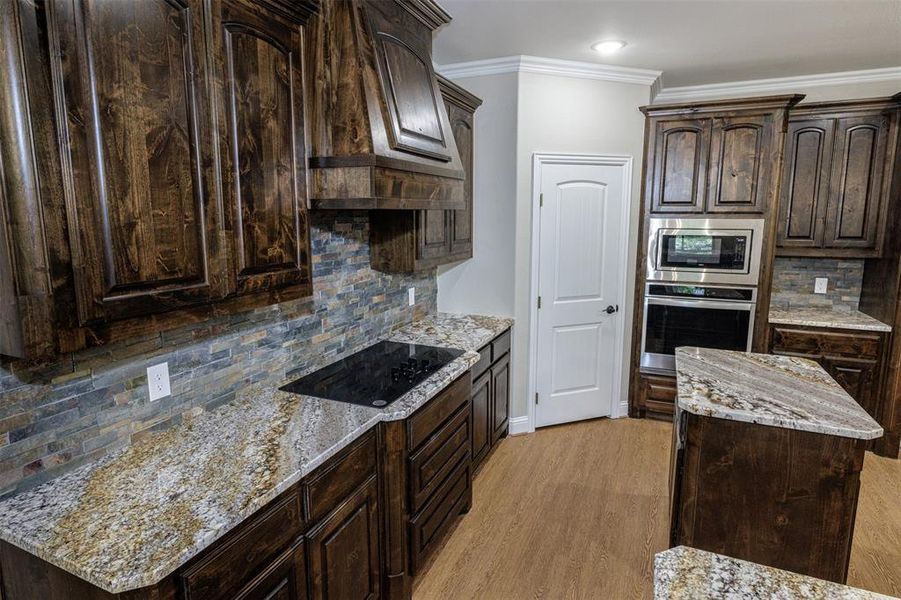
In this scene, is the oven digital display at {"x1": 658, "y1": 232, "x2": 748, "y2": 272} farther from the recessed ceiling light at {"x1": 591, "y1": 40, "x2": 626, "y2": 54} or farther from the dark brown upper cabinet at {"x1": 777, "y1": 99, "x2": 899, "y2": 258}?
the recessed ceiling light at {"x1": 591, "y1": 40, "x2": 626, "y2": 54}

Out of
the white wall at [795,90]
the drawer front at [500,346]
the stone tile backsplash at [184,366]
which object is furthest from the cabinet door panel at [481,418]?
the white wall at [795,90]

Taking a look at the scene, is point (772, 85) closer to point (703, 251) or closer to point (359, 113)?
point (703, 251)

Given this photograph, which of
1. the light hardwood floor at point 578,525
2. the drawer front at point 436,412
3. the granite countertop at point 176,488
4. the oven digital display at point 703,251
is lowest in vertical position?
the light hardwood floor at point 578,525

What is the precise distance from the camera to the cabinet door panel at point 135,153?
110cm

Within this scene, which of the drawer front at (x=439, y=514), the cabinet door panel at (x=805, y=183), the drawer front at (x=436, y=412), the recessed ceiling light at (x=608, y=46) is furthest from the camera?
the cabinet door panel at (x=805, y=183)

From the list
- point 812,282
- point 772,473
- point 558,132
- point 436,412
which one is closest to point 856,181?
point 812,282

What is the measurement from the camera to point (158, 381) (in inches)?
64.3

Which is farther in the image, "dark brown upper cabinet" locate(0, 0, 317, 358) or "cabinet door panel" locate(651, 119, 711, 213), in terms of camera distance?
"cabinet door panel" locate(651, 119, 711, 213)

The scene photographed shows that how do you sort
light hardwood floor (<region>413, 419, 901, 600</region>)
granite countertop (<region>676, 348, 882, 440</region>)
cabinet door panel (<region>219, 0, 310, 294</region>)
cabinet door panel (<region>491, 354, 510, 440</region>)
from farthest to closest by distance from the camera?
1. cabinet door panel (<region>491, 354, 510, 440</region>)
2. light hardwood floor (<region>413, 419, 901, 600</region>)
3. granite countertop (<region>676, 348, 882, 440</region>)
4. cabinet door panel (<region>219, 0, 310, 294</region>)

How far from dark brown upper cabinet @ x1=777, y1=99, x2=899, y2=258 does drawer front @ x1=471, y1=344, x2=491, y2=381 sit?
95.1 inches

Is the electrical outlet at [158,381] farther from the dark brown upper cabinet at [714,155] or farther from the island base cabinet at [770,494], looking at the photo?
the dark brown upper cabinet at [714,155]

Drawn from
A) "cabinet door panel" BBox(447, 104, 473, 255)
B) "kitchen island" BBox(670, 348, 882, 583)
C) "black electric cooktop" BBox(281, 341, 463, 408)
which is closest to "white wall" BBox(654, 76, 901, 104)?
"cabinet door panel" BBox(447, 104, 473, 255)

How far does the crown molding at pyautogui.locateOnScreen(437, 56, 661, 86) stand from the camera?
3.30 metres

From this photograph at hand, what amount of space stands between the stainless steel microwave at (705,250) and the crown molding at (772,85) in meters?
1.15
